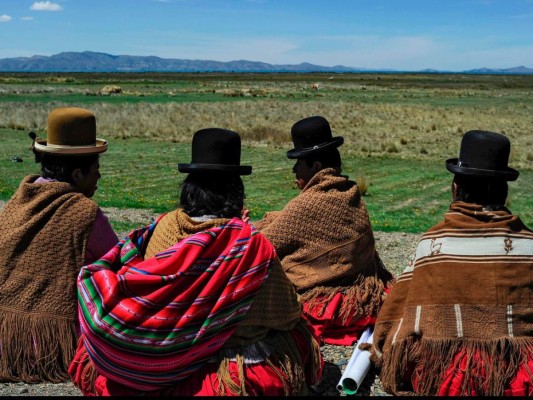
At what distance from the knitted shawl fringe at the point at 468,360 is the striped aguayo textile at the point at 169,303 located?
111 centimetres

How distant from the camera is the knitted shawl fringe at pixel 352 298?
493cm

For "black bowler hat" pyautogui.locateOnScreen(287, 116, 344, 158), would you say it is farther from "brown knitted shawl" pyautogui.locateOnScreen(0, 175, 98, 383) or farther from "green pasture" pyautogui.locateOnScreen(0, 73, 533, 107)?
"green pasture" pyautogui.locateOnScreen(0, 73, 533, 107)

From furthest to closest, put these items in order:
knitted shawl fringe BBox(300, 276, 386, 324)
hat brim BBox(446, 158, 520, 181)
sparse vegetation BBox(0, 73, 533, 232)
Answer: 1. sparse vegetation BBox(0, 73, 533, 232)
2. knitted shawl fringe BBox(300, 276, 386, 324)
3. hat brim BBox(446, 158, 520, 181)

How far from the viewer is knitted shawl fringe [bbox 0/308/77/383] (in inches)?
162

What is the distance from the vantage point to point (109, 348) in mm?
3182

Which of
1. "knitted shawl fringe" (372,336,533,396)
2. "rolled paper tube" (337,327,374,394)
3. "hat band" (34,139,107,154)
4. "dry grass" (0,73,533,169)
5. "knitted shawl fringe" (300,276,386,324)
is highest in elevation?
"hat band" (34,139,107,154)

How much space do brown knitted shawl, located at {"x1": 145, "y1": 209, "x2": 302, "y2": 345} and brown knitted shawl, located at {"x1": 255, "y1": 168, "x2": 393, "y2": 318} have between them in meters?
1.44

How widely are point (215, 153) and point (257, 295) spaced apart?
806 mm

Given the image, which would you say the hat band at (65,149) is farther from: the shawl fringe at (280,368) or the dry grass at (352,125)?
the dry grass at (352,125)

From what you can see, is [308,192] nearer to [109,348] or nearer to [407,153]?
[109,348]

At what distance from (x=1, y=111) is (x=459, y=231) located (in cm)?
3860

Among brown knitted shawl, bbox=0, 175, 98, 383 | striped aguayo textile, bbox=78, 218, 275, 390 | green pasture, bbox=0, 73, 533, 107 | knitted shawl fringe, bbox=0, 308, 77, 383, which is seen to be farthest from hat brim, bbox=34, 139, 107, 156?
green pasture, bbox=0, 73, 533, 107

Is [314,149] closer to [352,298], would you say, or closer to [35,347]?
[352,298]

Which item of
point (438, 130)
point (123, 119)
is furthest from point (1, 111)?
point (438, 130)
